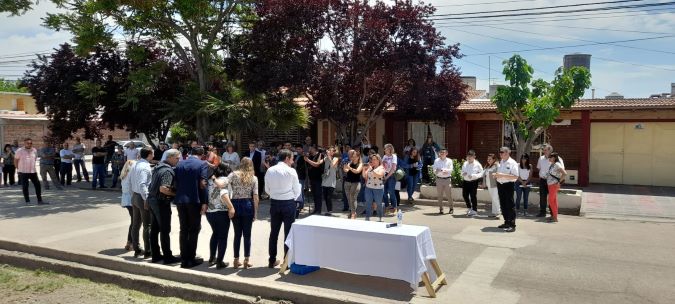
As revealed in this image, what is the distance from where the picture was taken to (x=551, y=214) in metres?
11.5

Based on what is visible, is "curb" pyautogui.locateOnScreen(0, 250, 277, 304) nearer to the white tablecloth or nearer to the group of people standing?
the white tablecloth

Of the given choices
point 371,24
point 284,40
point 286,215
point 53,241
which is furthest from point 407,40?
point 53,241

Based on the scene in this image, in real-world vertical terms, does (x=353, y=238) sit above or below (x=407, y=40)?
below

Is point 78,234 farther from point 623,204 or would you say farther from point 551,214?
point 623,204

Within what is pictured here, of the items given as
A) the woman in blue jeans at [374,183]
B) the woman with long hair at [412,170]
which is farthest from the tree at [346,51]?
the woman in blue jeans at [374,183]

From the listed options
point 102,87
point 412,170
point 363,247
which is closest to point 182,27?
point 102,87

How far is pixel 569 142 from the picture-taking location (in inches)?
747

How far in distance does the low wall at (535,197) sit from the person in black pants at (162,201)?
800 centimetres

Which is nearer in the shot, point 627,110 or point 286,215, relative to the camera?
point 286,215

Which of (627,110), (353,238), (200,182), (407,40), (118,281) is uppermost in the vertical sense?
(407,40)

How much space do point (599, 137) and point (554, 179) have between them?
28.9 feet

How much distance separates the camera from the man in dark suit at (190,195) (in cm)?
721

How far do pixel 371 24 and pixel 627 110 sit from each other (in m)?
8.88

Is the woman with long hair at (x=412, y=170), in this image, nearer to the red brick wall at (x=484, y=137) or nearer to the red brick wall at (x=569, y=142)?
the red brick wall at (x=484, y=137)
